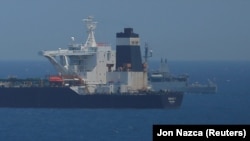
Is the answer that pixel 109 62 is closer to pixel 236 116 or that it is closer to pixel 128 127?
pixel 236 116

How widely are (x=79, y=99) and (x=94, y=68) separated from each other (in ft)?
9.66

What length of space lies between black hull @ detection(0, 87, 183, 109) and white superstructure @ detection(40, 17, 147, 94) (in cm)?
114

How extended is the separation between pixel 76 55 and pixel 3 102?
219 inches

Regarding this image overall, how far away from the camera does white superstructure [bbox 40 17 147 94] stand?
76125 millimetres

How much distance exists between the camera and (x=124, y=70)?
77125 mm

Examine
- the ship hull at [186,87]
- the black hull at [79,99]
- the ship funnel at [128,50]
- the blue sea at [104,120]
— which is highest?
the ship funnel at [128,50]

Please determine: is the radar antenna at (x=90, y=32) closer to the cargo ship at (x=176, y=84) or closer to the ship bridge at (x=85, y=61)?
the ship bridge at (x=85, y=61)

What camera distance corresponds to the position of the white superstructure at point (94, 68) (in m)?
76.1

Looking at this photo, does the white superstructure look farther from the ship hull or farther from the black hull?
the ship hull

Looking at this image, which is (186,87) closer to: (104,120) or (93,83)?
(93,83)

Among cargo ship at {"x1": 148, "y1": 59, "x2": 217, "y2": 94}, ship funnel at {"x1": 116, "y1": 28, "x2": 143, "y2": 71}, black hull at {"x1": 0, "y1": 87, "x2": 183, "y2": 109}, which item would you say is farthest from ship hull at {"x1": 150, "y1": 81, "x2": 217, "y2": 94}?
black hull at {"x1": 0, "y1": 87, "x2": 183, "y2": 109}

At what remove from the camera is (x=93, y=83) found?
253ft

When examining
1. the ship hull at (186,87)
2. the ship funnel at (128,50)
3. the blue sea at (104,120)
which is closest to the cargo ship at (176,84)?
the ship hull at (186,87)

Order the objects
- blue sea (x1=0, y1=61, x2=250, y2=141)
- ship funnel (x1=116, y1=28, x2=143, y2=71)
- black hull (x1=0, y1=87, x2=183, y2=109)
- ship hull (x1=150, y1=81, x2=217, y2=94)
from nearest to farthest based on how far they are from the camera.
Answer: blue sea (x1=0, y1=61, x2=250, y2=141) < black hull (x1=0, y1=87, x2=183, y2=109) < ship funnel (x1=116, y1=28, x2=143, y2=71) < ship hull (x1=150, y1=81, x2=217, y2=94)
